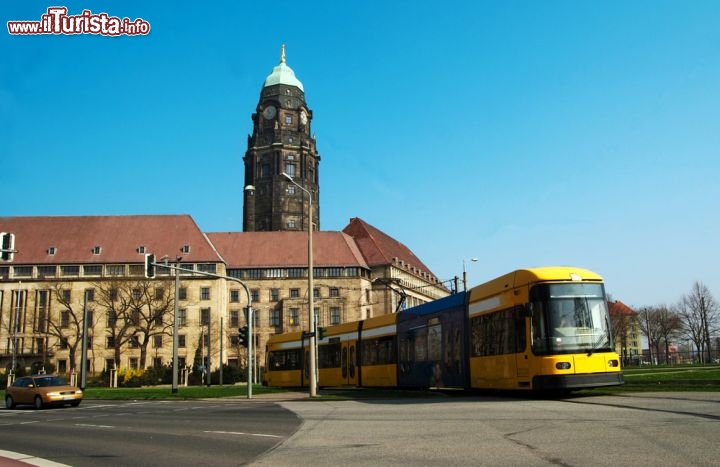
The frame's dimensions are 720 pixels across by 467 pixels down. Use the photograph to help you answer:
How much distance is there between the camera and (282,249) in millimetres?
95250

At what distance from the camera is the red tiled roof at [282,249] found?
93.1m

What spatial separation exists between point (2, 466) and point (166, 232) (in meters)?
83.1

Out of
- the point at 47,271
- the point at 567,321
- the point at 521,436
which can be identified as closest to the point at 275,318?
the point at 47,271

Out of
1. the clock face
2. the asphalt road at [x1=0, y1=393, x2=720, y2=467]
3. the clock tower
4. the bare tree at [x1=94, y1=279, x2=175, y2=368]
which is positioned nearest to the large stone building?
the bare tree at [x1=94, y1=279, x2=175, y2=368]

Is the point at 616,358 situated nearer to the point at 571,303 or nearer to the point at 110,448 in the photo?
the point at 571,303

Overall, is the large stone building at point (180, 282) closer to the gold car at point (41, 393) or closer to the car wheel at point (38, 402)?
the gold car at point (41, 393)

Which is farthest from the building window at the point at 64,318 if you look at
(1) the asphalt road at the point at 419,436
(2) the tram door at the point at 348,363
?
(1) the asphalt road at the point at 419,436

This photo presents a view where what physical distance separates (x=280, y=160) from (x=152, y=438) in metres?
101

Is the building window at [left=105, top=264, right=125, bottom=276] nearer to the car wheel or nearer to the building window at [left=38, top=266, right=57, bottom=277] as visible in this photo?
the building window at [left=38, top=266, right=57, bottom=277]

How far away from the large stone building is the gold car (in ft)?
148

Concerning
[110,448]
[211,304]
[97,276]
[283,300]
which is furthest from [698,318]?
[110,448]

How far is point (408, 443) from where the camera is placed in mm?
10297

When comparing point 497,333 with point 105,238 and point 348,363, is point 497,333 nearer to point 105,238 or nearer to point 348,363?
point 348,363

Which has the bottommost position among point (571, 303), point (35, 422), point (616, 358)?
point (35, 422)
